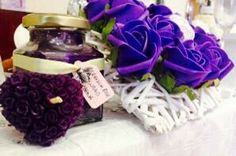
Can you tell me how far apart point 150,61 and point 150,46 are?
Answer: 0.06 ft

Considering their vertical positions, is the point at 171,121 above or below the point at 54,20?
below

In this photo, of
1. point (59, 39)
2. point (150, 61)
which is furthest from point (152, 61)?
point (59, 39)

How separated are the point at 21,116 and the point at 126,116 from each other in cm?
17

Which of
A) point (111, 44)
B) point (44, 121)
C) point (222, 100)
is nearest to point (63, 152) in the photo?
point (44, 121)

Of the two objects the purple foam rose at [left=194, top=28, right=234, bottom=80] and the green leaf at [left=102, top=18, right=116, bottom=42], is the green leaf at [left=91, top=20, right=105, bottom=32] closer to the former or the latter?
the green leaf at [left=102, top=18, right=116, bottom=42]

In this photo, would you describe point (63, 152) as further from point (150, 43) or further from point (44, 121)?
point (150, 43)

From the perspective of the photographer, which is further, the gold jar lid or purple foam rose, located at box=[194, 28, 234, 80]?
purple foam rose, located at box=[194, 28, 234, 80]

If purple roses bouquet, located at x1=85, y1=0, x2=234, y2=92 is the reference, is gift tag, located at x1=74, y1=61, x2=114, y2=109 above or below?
below

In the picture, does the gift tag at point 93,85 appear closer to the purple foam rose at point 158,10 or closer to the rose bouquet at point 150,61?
the rose bouquet at point 150,61

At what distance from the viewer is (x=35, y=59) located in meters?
0.34

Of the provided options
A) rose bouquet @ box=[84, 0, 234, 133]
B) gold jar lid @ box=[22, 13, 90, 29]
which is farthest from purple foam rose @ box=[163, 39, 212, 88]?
gold jar lid @ box=[22, 13, 90, 29]

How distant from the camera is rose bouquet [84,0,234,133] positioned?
40 centimetres

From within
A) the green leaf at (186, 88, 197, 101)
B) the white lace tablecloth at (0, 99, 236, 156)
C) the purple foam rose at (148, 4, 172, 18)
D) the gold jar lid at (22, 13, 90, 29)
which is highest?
the gold jar lid at (22, 13, 90, 29)

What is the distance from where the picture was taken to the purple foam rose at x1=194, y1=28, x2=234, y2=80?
0.46 metres
